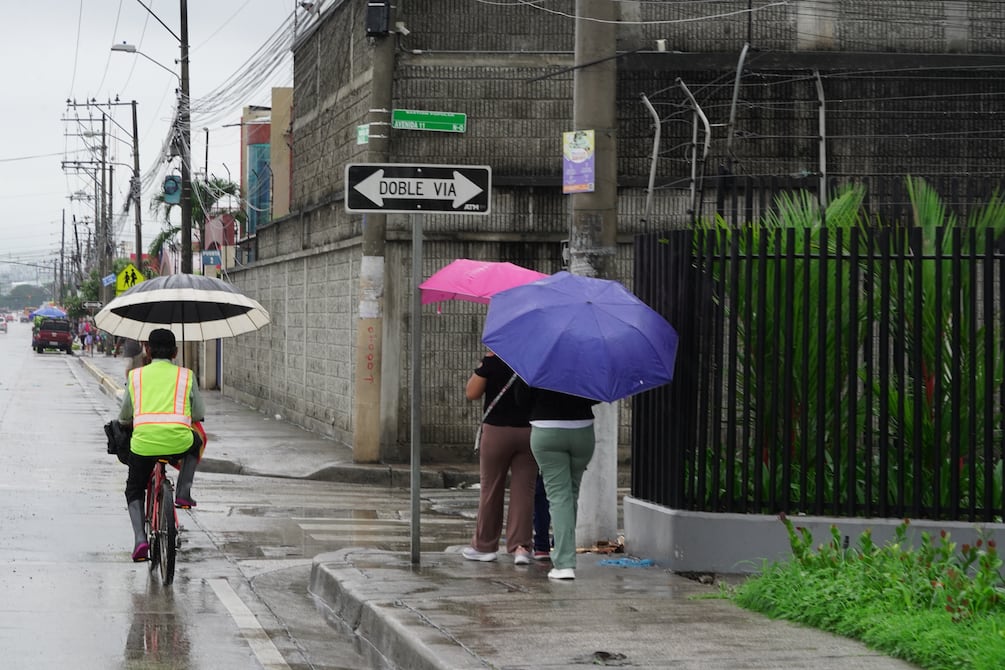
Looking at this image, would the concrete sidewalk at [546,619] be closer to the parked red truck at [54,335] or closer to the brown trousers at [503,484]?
the brown trousers at [503,484]

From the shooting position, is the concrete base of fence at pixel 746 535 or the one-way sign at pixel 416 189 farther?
the one-way sign at pixel 416 189

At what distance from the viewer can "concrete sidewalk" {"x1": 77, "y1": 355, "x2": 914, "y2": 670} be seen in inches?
282

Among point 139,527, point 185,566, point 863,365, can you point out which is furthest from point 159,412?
point 863,365

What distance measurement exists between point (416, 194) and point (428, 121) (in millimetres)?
8546

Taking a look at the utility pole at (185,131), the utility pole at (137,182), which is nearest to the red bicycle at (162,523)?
the utility pole at (185,131)

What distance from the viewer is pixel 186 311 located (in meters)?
14.3

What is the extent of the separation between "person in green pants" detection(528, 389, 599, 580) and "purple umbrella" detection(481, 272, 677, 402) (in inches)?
18.3

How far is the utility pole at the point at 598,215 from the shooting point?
448 inches

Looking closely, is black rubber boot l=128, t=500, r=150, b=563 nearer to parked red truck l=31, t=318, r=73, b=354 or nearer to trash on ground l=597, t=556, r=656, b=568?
trash on ground l=597, t=556, r=656, b=568

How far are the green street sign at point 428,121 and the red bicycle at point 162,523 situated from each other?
8.50m

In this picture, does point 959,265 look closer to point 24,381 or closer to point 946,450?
point 946,450

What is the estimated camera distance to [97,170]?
97.3m

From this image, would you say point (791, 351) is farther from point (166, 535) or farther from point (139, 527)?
point (139, 527)

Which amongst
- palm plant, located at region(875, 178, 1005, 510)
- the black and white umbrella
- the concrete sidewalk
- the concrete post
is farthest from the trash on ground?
the concrete post
